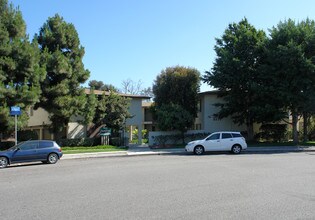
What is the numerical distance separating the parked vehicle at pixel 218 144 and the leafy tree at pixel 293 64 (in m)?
8.00

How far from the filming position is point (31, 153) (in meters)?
20.6

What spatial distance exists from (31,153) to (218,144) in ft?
41.4

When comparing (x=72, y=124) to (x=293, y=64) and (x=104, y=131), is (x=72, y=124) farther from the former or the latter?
(x=293, y=64)

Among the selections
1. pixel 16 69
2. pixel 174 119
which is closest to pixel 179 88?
pixel 174 119

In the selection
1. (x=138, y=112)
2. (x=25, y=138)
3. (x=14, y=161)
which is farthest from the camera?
(x=138, y=112)

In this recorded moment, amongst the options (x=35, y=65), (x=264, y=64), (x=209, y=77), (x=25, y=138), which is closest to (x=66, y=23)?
(x=35, y=65)

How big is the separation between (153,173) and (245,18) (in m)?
28.6

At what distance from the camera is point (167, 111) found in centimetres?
3484

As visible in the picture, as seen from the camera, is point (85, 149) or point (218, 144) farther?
point (85, 149)

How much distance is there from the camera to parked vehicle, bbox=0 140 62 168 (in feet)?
65.3

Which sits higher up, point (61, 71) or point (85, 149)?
point (61, 71)

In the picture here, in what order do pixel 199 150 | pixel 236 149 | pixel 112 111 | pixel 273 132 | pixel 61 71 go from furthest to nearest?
pixel 273 132 → pixel 112 111 → pixel 61 71 → pixel 236 149 → pixel 199 150

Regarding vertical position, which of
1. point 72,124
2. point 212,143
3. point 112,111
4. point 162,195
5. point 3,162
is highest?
point 112,111

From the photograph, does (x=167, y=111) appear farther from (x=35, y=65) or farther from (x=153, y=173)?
(x=153, y=173)
